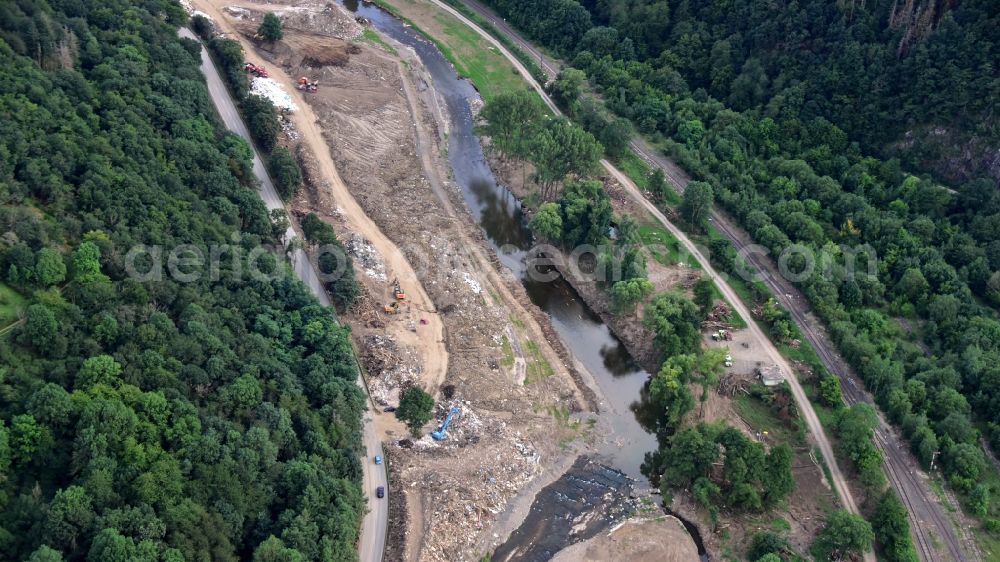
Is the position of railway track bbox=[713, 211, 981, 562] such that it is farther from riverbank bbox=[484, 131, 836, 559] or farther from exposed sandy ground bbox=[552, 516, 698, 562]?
exposed sandy ground bbox=[552, 516, 698, 562]

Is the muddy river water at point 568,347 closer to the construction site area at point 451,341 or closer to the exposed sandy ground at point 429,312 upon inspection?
the construction site area at point 451,341

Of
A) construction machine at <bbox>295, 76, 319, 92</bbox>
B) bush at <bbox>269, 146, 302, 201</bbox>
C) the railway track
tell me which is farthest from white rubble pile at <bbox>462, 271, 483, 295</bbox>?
construction machine at <bbox>295, 76, 319, 92</bbox>

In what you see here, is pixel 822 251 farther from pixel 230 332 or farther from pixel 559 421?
pixel 230 332

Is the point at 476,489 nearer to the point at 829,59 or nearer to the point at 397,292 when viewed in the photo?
the point at 397,292

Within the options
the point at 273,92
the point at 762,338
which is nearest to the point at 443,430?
the point at 762,338

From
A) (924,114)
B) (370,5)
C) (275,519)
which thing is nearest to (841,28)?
(924,114)

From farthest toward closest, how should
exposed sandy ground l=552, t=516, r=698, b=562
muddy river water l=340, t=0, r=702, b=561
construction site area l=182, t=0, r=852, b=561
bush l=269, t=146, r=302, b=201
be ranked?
1. bush l=269, t=146, r=302, b=201
2. muddy river water l=340, t=0, r=702, b=561
3. construction site area l=182, t=0, r=852, b=561
4. exposed sandy ground l=552, t=516, r=698, b=562

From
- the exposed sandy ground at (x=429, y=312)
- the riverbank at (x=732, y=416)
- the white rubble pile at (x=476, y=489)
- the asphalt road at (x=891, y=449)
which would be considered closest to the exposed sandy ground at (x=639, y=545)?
the riverbank at (x=732, y=416)
